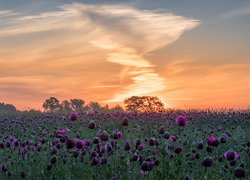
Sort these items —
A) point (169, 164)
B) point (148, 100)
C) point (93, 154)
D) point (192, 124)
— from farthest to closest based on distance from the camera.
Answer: point (148, 100) < point (192, 124) < point (93, 154) < point (169, 164)

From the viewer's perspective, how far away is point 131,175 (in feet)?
21.8

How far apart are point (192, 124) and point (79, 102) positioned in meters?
30.7

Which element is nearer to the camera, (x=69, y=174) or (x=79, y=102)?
(x=69, y=174)

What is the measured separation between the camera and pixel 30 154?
10.2 meters

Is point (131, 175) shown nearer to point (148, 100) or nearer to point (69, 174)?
point (69, 174)

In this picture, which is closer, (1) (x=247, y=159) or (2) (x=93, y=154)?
(2) (x=93, y=154)

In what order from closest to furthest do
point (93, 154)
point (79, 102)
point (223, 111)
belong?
1. point (93, 154)
2. point (223, 111)
3. point (79, 102)

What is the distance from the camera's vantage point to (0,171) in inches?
332

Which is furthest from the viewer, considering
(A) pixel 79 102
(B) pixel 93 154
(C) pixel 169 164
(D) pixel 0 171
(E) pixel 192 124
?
(A) pixel 79 102

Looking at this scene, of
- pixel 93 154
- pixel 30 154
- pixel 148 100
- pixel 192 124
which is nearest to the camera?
pixel 93 154

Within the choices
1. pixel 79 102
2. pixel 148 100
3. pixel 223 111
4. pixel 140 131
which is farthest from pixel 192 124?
pixel 79 102

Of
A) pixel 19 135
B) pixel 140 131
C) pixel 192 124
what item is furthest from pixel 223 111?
pixel 19 135

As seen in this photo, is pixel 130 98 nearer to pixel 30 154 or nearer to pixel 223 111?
pixel 223 111

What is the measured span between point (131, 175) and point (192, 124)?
1167cm
